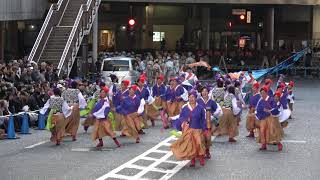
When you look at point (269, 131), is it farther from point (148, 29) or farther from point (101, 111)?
point (148, 29)

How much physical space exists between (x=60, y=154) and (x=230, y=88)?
197 inches

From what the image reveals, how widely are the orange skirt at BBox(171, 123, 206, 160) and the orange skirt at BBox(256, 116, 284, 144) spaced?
2.87 m

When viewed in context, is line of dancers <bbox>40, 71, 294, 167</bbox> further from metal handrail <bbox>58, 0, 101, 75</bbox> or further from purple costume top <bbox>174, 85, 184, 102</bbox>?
metal handrail <bbox>58, 0, 101, 75</bbox>

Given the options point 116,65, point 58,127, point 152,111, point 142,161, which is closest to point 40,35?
point 116,65

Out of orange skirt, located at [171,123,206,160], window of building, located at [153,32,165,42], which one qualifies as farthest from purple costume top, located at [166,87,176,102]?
window of building, located at [153,32,165,42]

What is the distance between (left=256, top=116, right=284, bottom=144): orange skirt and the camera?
17.6 metres

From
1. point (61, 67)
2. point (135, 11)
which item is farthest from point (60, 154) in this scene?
point (135, 11)

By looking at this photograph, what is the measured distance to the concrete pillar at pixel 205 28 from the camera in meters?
50.9

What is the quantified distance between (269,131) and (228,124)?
1783 mm

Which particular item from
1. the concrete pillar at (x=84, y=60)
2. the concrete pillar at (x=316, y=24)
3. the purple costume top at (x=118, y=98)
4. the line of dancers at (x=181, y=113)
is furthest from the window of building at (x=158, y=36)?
the purple costume top at (x=118, y=98)

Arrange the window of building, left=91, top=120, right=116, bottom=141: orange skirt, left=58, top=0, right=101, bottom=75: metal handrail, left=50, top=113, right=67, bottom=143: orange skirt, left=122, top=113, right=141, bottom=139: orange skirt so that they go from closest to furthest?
left=91, top=120, right=116, bottom=141: orange skirt, left=50, top=113, right=67, bottom=143: orange skirt, left=122, top=113, right=141, bottom=139: orange skirt, left=58, top=0, right=101, bottom=75: metal handrail, the window of building

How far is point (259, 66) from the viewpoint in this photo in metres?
47.0

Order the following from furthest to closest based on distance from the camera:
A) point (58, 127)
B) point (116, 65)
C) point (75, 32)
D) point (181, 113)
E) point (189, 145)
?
point (116, 65)
point (75, 32)
point (58, 127)
point (181, 113)
point (189, 145)

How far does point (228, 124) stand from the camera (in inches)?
756
